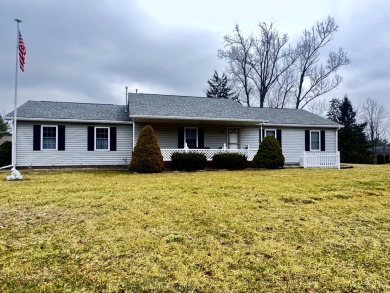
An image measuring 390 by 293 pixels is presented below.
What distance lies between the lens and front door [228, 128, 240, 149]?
17938mm

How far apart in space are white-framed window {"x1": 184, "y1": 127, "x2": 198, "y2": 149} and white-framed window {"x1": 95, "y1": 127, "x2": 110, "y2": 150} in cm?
474

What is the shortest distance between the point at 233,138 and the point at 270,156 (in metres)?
3.66

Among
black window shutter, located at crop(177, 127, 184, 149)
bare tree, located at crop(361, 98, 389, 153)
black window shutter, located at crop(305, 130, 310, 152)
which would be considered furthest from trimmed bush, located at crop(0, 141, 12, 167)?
bare tree, located at crop(361, 98, 389, 153)

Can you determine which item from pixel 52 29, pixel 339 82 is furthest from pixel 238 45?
pixel 52 29

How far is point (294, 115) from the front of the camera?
2072 centimetres

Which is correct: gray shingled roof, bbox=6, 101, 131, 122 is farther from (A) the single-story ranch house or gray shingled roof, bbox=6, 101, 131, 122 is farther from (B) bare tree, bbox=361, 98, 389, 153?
(B) bare tree, bbox=361, 98, 389, 153

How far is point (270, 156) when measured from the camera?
14.9 metres

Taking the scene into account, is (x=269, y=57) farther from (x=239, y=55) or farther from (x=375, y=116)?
(x=375, y=116)

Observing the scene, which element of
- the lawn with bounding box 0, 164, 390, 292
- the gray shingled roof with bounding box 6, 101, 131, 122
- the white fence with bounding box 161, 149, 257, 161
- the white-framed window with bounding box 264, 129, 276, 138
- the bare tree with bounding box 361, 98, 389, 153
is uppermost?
the bare tree with bounding box 361, 98, 389, 153

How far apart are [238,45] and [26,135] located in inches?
1026

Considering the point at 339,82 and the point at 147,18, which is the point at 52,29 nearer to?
the point at 147,18

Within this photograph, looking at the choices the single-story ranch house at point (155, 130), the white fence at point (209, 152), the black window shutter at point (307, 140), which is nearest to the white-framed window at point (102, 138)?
the single-story ranch house at point (155, 130)

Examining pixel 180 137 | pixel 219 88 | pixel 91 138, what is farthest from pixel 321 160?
pixel 219 88

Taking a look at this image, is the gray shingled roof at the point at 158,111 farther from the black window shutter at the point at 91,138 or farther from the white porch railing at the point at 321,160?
the white porch railing at the point at 321,160
